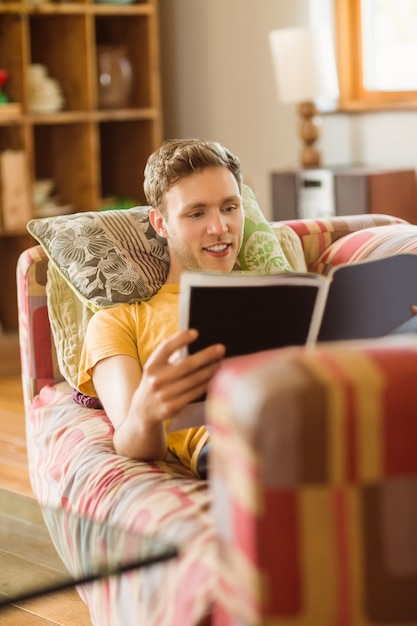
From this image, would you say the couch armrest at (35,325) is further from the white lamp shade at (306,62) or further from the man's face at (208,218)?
the white lamp shade at (306,62)

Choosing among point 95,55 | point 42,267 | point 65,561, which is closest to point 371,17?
point 95,55

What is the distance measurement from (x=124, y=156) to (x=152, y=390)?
3837 millimetres

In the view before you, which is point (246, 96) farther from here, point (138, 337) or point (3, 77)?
point (138, 337)

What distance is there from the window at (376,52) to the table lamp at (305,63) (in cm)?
29

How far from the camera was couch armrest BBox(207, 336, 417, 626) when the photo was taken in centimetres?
110

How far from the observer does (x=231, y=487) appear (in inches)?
45.7

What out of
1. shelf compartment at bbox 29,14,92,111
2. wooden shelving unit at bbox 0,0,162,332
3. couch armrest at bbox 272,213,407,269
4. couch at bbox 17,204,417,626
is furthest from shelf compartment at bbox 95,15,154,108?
couch at bbox 17,204,417,626

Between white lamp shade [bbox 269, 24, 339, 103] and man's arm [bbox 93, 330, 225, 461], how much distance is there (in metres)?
2.65

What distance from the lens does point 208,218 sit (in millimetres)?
1912

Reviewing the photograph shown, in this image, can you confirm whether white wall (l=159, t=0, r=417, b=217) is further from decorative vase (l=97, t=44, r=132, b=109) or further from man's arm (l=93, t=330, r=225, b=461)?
man's arm (l=93, t=330, r=225, b=461)

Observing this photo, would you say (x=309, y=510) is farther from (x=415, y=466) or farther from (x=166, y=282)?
(x=166, y=282)

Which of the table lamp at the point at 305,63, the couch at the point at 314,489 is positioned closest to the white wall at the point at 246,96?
the table lamp at the point at 305,63

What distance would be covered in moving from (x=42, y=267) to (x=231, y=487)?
111cm

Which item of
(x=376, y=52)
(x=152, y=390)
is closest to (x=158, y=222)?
(x=152, y=390)
